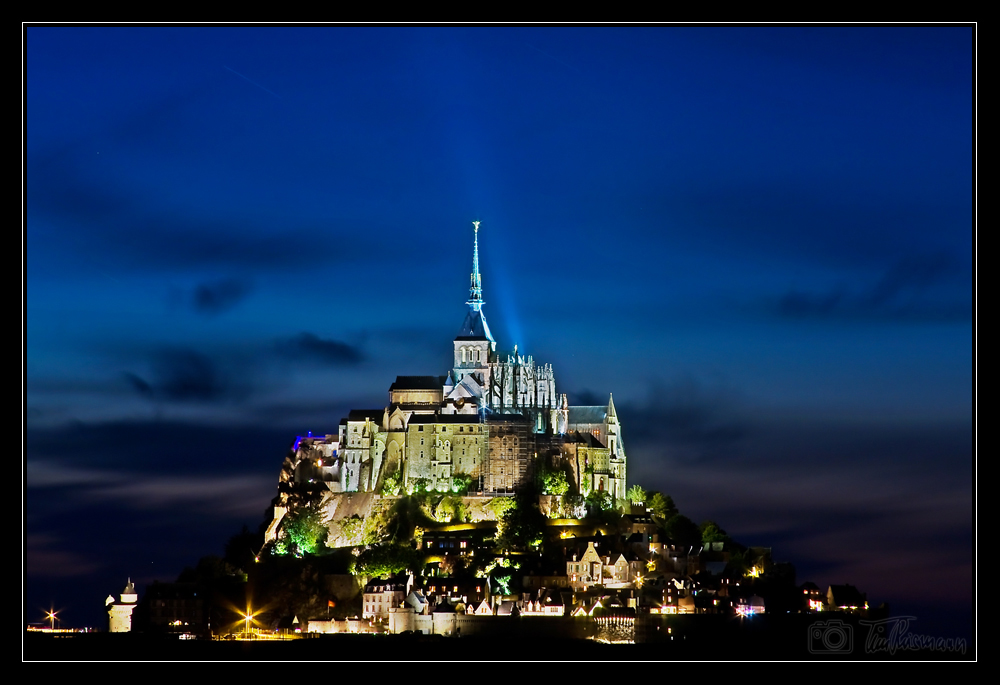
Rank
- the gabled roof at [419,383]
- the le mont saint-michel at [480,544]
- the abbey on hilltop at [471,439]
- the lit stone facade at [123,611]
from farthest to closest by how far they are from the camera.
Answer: the gabled roof at [419,383] < the abbey on hilltop at [471,439] < the lit stone facade at [123,611] < the le mont saint-michel at [480,544]

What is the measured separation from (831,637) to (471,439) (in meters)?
26.1

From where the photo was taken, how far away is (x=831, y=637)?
8450 cm

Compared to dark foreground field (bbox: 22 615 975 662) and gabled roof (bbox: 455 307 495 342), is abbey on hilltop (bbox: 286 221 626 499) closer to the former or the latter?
gabled roof (bbox: 455 307 495 342)

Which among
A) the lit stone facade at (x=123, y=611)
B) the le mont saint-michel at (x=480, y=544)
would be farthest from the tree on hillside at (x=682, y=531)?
the lit stone facade at (x=123, y=611)

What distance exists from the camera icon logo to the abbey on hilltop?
63.0 feet

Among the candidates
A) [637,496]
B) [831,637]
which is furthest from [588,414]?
[831,637]

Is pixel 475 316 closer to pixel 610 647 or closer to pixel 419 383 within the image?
→ pixel 419 383

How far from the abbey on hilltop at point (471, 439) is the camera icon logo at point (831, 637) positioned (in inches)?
755

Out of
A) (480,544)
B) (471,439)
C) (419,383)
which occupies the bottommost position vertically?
(480,544)

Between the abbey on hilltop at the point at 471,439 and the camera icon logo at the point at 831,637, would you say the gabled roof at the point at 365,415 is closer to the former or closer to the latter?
the abbey on hilltop at the point at 471,439

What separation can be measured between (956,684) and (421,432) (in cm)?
4095

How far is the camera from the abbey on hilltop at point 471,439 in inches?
3787

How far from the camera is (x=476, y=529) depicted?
9100cm
